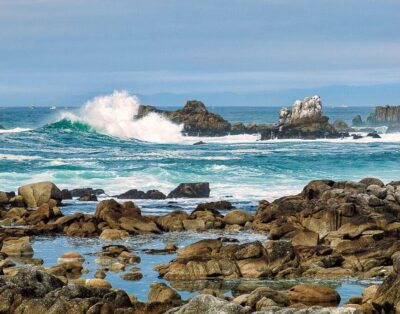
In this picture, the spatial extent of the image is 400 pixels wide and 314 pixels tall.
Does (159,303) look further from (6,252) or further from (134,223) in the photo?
(134,223)

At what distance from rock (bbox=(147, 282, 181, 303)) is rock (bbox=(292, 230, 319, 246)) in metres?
7.79

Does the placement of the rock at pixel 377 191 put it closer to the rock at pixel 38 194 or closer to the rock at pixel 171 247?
the rock at pixel 171 247

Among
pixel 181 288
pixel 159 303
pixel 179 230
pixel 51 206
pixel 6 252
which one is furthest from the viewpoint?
pixel 51 206

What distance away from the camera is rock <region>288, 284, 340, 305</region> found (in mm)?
20909

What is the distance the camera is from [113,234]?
102ft

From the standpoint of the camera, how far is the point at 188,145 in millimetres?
86750

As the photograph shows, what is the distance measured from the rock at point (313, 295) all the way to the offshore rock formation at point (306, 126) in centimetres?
7399

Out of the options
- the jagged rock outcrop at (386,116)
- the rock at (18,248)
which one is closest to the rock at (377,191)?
the rock at (18,248)

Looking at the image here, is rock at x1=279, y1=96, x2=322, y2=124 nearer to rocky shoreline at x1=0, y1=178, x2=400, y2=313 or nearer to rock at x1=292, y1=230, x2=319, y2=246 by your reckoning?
rocky shoreline at x1=0, y1=178, x2=400, y2=313

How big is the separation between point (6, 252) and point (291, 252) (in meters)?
8.22

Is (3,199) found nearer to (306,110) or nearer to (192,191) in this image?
(192,191)

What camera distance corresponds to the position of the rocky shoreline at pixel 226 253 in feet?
61.5

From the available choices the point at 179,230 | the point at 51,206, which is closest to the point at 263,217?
the point at 179,230

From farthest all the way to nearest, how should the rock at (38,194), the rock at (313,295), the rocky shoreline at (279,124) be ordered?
the rocky shoreline at (279,124), the rock at (38,194), the rock at (313,295)
